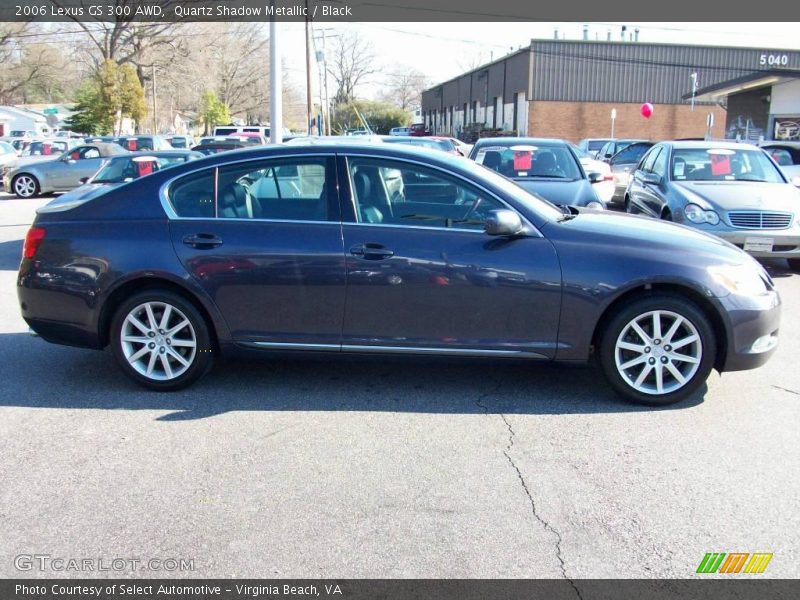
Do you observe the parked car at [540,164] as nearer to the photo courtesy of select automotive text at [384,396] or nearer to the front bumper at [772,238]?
the front bumper at [772,238]

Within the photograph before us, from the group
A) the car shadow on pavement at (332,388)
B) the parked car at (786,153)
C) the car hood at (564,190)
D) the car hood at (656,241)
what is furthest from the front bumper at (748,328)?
the parked car at (786,153)

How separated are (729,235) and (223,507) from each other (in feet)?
24.6

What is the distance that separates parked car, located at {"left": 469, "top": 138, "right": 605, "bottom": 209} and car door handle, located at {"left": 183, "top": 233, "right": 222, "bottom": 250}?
5.30 metres

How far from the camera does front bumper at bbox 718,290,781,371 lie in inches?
187

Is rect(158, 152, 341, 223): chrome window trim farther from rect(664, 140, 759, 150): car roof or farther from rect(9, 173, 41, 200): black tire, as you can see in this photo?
rect(9, 173, 41, 200): black tire

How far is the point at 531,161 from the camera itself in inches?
399

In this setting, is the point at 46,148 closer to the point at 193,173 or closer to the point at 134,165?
the point at 134,165

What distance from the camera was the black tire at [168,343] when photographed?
199 inches

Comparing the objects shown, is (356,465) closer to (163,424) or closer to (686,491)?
(163,424)

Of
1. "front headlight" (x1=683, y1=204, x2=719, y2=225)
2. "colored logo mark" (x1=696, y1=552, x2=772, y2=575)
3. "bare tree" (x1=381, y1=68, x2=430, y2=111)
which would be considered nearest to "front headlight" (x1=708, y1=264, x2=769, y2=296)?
"colored logo mark" (x1=696, y1=552, x2=772, y2=575)

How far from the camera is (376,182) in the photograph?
507 centimetres

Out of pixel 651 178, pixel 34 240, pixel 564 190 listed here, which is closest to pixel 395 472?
pixel 34 240

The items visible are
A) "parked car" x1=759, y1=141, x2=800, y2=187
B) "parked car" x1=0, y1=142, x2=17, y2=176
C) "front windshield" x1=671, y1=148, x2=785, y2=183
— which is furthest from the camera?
"parked car" x1=0, y1=142, x2=17, y2=176

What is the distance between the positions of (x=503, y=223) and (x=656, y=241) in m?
1.05
